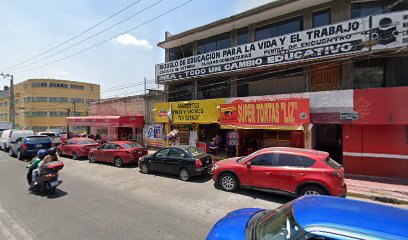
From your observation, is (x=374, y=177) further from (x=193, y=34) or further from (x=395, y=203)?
(x=193, y=34)

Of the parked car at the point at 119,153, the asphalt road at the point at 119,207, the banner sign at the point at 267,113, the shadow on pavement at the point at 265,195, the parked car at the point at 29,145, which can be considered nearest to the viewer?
the asphalt road at the point at 119,207

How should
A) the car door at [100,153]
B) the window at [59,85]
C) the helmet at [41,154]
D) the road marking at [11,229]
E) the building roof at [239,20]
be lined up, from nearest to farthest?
the road marking at [11,229] → the helmet at [41,154] → the building roof at [239,20] → the car door at [100,153] → the window at [59,85]

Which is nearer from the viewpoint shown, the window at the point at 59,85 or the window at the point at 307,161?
Result: the window at the point at 307,161

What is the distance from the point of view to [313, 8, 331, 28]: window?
11.5 m

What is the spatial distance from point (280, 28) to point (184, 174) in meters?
9.90

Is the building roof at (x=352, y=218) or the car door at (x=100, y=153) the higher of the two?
the building roof at (x=352, y=218)

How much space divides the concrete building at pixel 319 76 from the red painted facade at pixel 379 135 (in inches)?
1.3

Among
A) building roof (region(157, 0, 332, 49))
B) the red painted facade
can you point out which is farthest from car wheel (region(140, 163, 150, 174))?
building roof (region(157, 0, 332, 49))

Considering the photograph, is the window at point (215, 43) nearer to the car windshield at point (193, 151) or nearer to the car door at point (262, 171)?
the car windshield at point (193, 151)

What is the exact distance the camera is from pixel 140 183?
933 centimetres

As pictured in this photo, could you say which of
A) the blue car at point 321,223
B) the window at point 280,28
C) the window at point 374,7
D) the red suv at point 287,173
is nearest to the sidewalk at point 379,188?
the red suv at point 287,173

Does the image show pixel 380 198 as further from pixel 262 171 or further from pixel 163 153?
pixel 163 153

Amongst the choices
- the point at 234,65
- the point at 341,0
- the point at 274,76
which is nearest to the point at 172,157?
the point at 234,65

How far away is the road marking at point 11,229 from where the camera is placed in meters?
4.96
